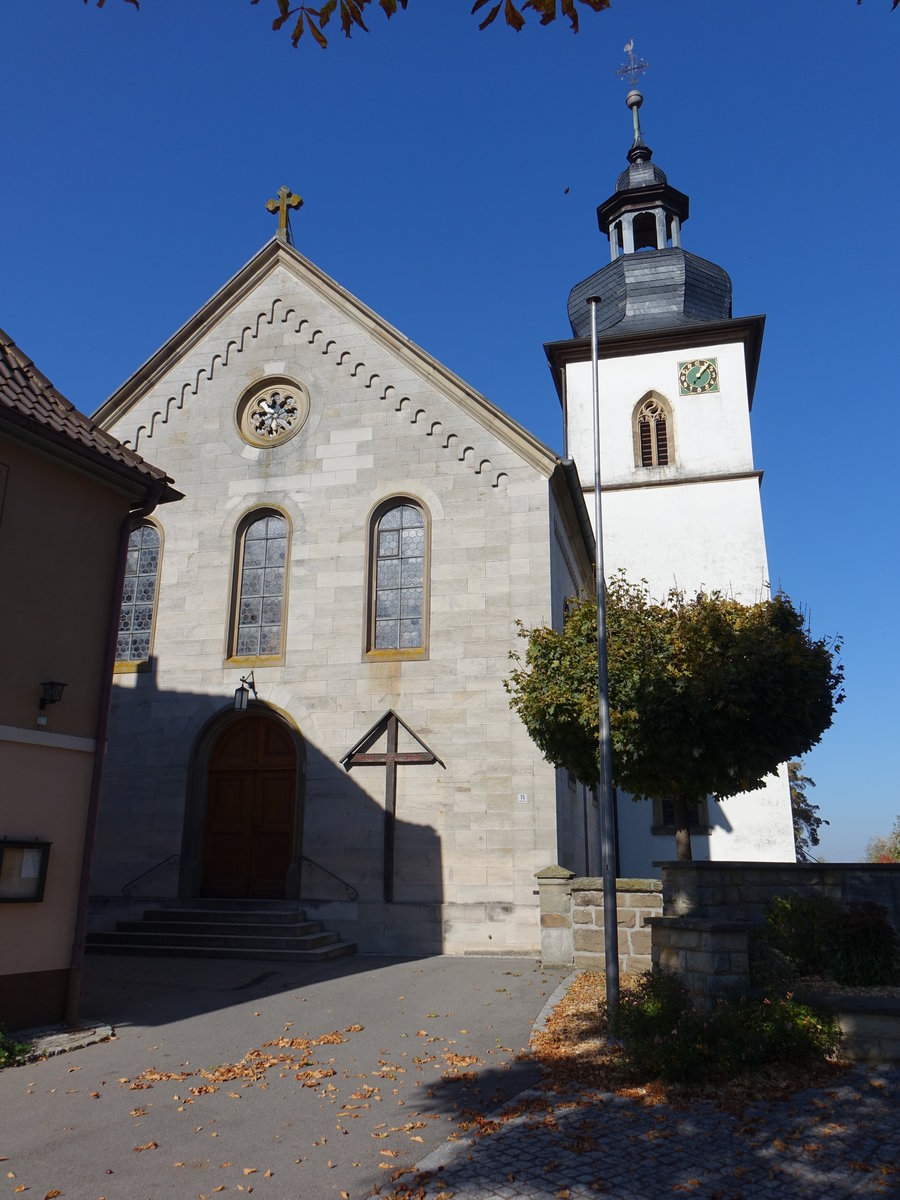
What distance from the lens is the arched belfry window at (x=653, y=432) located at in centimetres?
2983

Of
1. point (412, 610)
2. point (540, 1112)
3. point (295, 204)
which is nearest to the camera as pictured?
point (540, 1112)

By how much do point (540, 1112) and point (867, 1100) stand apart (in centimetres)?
235

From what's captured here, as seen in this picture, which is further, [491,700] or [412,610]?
[412,610]

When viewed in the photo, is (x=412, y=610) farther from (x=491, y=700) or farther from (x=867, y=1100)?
(x=867, y=1100)

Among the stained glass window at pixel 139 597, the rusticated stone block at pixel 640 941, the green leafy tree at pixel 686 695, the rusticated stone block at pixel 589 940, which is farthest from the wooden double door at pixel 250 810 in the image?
the rusticated stone block at pixel 640 941

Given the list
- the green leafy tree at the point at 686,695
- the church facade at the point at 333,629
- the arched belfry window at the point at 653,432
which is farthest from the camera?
the arched belfry window at the point at 653,432

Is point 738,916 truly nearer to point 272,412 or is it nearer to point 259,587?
point 259,587

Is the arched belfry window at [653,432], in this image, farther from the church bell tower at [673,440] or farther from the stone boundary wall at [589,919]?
the stone boundary wall at [589,919]

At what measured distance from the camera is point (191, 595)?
17938 mm

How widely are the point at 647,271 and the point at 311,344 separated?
17.7 m

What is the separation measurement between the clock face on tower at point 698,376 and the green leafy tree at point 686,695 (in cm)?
1672

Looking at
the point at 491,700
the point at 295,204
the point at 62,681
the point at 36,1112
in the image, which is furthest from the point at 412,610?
the point at 36,1112

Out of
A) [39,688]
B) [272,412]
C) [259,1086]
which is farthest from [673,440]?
[259,1086]

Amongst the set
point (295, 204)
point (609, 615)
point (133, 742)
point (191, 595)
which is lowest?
point (133, 742)
